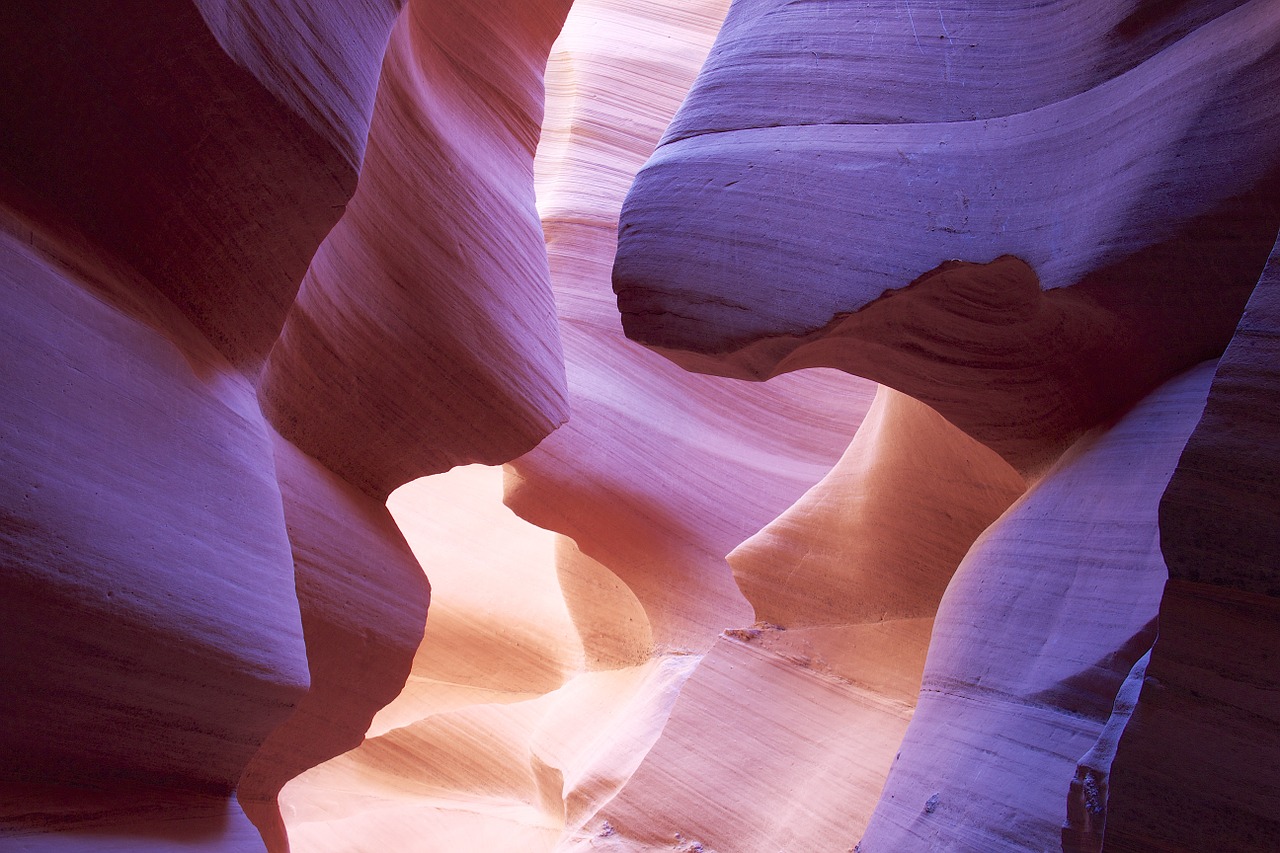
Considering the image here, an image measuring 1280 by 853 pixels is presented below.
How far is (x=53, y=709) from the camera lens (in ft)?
5.21

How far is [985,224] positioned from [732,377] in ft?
2.98

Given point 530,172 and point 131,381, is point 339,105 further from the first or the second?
point 530,172

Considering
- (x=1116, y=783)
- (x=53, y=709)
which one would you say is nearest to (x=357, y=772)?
(x=53, y=709)

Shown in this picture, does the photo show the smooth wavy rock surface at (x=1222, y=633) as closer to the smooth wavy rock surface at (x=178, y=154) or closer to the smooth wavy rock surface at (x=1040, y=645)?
the smooth wavy rock surface at (x=1040, y=645)

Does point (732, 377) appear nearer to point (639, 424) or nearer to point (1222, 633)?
point (1222, 633)

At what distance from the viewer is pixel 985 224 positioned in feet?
7.85

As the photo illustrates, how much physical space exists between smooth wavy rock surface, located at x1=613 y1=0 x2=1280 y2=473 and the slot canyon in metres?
0.01

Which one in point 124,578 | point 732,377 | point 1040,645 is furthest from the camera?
point 732,377

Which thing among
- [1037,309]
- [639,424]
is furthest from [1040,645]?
[639,424]

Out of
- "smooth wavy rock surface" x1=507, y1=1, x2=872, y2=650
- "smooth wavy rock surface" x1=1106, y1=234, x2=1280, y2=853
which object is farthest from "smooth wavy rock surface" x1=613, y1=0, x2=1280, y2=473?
"smooth wavy rock surface" x1=507, y1=1, x2=872, y2=650

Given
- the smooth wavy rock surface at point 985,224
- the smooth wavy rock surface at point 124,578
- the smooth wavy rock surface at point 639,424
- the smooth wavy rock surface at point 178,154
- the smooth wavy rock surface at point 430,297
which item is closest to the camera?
the smooth wavy rock surface at point 124,578

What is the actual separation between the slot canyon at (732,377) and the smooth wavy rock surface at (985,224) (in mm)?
11

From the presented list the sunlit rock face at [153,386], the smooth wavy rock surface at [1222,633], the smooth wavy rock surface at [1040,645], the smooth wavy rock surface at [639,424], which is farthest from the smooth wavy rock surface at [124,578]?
the smooth wavy rock surface at [639,424]

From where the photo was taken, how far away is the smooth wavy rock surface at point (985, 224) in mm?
2117
